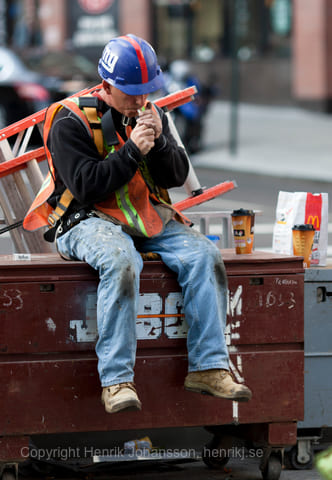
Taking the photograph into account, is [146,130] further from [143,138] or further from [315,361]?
[315,361]

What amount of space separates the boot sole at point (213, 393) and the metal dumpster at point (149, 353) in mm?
121

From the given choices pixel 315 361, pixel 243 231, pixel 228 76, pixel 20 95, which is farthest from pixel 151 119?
pixel 228 76

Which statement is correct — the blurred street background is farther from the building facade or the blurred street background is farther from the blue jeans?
the blue jeans

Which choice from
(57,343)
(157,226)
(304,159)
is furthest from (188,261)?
(304,159)

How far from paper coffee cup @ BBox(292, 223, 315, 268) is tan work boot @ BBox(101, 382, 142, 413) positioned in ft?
3.89

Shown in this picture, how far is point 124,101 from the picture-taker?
177 inches

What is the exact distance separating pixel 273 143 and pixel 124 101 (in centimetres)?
1669

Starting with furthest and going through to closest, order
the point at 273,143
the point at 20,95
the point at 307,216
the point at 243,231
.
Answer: the point at 273,143
the point at 20,95
the point at 307,216
the point at 243,231

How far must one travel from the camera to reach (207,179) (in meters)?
15.9

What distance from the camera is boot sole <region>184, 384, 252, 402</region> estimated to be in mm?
4203

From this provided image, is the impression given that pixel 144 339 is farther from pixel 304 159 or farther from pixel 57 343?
pixel 304 159

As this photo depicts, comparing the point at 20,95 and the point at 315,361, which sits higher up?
the point at 315,361

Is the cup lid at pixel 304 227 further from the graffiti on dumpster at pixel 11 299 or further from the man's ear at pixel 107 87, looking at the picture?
the graffiti on dumpster at pixel 11 299

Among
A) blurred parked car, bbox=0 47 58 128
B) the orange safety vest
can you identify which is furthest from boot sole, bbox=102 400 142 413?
blurred parked car, bbox=0 47 58 128
